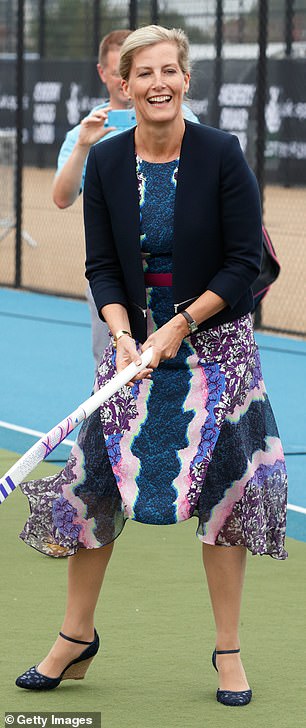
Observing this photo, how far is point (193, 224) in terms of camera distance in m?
4.35

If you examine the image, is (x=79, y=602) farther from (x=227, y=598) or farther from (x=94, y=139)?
(x=94, y=139)

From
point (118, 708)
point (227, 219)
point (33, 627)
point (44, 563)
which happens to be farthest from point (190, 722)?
point (44, 563)

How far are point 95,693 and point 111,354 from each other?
97 centimetres

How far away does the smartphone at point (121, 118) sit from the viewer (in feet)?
21.2

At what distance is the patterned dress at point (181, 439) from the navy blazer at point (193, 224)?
0.14 feet

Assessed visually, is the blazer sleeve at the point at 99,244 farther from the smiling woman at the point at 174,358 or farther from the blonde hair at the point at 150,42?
the blonde hair at the point at 150,42

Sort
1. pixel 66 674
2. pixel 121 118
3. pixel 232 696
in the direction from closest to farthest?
1. pixel 232 696
2. pixel 66 674
3. pixel 121 118

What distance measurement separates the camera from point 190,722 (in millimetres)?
4402

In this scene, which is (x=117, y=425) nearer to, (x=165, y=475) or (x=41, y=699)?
(x=165, y=475)

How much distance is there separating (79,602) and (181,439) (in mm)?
571

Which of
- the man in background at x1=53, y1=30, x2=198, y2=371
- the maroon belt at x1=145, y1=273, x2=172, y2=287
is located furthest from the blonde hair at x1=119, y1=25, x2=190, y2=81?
the man in background at x1=53, y1=30, x2=198, y2=371


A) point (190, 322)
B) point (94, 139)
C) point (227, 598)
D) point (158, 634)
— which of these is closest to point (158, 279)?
point (190, 322)

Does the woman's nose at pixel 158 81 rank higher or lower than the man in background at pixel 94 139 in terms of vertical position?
higher

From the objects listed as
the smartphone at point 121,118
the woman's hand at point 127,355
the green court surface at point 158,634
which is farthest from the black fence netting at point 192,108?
the woman's hand at point 127,355
